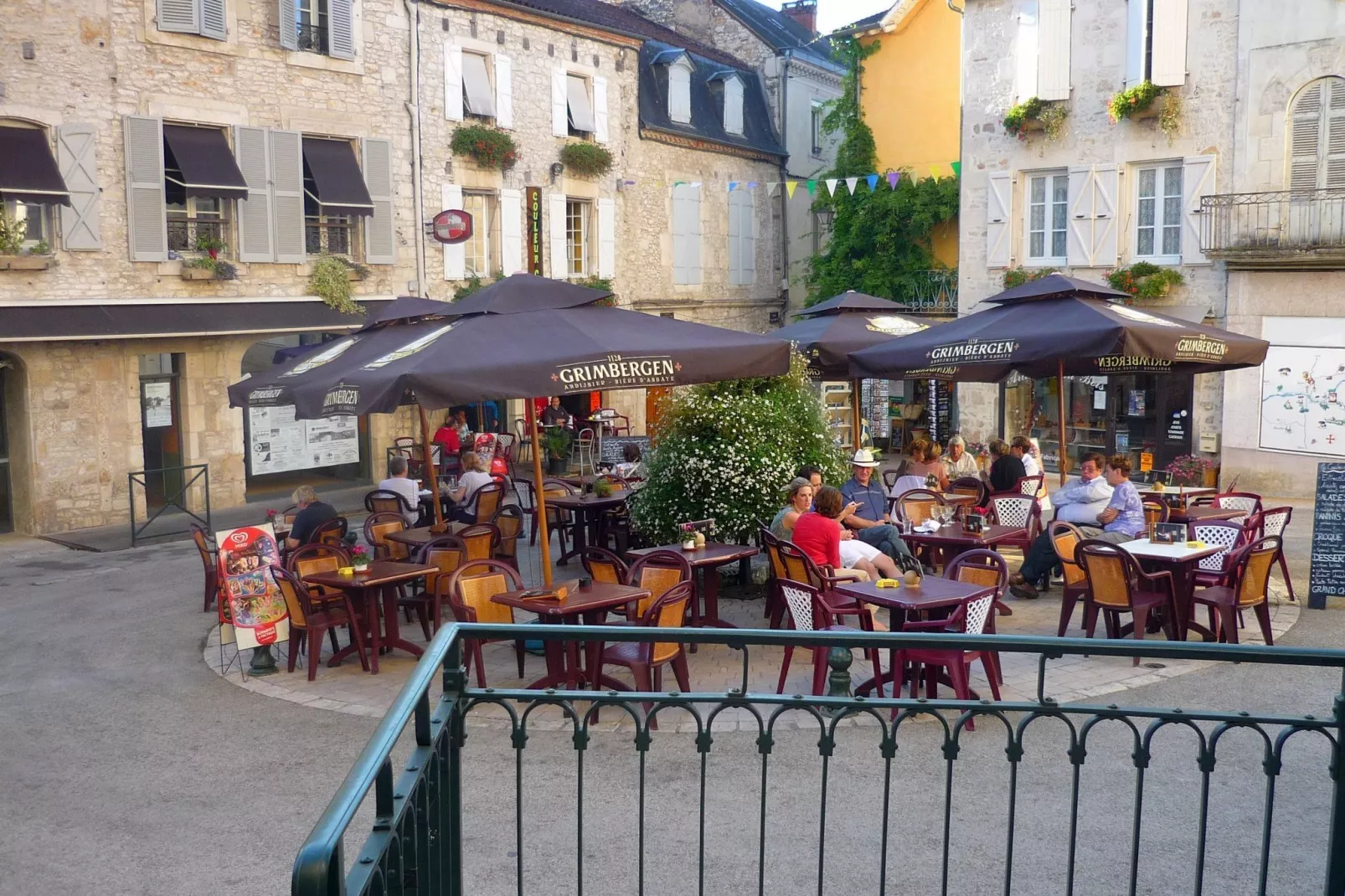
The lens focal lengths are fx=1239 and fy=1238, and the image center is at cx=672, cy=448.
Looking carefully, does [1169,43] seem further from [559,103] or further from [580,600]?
[580,600]

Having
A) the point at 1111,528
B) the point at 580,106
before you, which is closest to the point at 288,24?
the point at 580,106

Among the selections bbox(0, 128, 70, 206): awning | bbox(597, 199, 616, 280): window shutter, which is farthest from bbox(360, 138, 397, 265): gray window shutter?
bbox(597, 199, 616, 280): window shutter

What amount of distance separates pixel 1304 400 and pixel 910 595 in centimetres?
1284

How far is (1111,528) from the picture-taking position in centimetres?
1038

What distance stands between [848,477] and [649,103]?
55.8 ft

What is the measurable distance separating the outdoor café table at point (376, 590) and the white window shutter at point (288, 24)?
12.2 m

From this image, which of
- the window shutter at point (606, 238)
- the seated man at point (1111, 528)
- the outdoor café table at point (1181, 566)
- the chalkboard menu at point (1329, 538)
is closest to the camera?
the outdoor café table at point (1181, 566)

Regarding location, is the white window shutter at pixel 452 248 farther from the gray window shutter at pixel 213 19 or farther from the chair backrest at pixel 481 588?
the chair backrest at pixel 481 588

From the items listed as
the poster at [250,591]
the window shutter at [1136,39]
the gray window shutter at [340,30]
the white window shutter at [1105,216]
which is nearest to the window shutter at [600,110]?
the gray window shutter at [340,30]

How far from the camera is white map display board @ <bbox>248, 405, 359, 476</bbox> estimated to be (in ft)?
62.5

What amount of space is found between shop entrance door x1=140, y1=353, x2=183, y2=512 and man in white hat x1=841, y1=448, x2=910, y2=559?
11.2 m

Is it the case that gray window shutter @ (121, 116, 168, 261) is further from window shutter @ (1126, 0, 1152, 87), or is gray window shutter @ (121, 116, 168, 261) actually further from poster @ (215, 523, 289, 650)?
window shutter @ (1126, 0, 1152, 87)

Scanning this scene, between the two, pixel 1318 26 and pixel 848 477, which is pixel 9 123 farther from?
pixel 1318 26

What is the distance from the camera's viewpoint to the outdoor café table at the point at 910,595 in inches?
296
